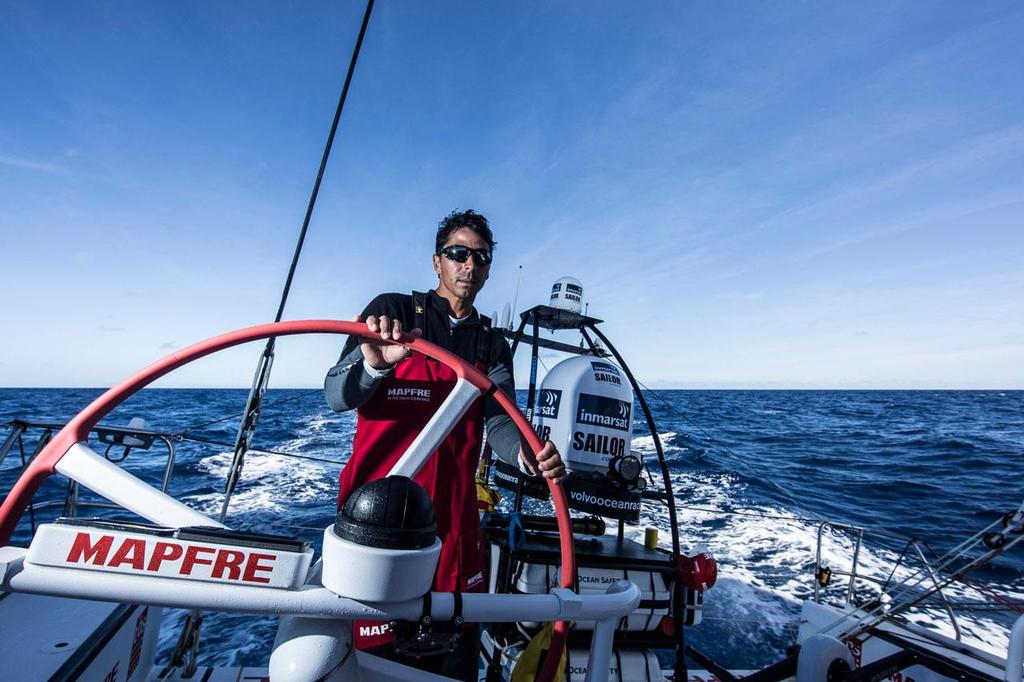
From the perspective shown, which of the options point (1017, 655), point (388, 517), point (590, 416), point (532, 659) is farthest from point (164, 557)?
point (1017, 655)

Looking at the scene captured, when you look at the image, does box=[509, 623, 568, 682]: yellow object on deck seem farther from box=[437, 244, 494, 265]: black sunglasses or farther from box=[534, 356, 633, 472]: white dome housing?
box=[534, 356, 633, 472]: white dome housing

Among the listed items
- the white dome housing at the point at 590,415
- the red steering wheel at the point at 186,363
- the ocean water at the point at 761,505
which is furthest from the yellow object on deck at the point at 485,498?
the red steering wheel at the point at 186,363

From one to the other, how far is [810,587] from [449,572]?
19.3 ft

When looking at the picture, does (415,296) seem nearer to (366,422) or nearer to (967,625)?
(366,422)

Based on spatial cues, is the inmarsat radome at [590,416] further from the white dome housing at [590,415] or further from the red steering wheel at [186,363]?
the red steering wheel at [186,363]

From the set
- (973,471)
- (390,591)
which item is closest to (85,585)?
(390,591)

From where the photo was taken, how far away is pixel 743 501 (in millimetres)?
9094

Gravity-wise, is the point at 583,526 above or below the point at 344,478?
below

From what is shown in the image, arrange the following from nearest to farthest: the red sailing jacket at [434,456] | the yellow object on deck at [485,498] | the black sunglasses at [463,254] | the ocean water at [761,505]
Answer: the red sailing jacket at [434,456] → the black sunglasses at [463,254] → the yellow object on deck at [485,498] → the ocean water at [761,505]

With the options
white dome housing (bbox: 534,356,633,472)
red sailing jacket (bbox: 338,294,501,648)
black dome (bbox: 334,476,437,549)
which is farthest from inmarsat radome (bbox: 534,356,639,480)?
black dome (bbox: 334,476,437,549)

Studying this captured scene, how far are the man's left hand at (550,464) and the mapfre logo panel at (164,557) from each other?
A: 0.67 meters

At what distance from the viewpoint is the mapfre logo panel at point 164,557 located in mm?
807

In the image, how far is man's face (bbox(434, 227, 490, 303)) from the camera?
206cm

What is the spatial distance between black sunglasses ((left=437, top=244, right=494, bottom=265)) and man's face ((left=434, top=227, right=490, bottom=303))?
12 millimetres
